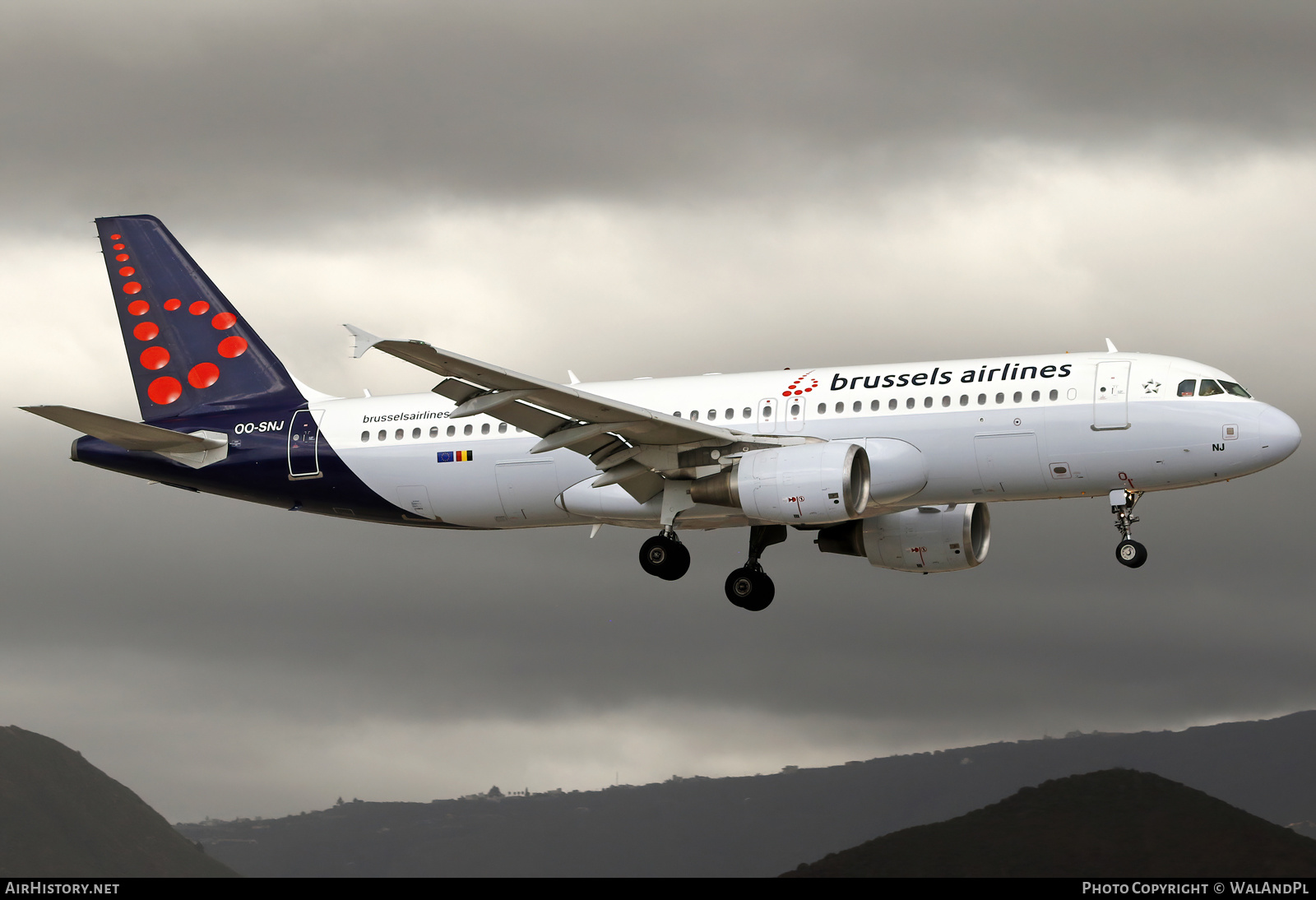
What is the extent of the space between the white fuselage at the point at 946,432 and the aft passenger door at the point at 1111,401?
3 centimetres

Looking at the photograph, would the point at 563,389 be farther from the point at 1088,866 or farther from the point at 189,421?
the point at 1088,866

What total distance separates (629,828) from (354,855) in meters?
24.9

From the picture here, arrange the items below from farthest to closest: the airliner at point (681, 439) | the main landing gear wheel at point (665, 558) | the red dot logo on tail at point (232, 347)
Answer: the red dot logo on tail at point (232, 347) < the main landing gear wheel at point (665, 558) < the airliner at point (681, 439)

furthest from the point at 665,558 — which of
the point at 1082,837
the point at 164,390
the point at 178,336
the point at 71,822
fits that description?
the point at 71,822

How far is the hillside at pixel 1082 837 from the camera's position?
11375 cm

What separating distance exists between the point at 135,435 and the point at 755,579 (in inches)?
694

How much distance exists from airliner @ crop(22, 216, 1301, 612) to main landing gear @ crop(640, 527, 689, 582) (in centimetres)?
5

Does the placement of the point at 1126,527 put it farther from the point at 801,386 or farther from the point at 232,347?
the point at 232,347

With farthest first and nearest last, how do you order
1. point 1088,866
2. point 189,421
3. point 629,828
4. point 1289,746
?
point 1289,746, point 629,828, point 1088,866, point 189,421

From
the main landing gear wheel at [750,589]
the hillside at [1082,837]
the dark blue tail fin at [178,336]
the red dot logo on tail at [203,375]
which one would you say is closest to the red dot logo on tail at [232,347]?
the dark blue tail fin at [178,336]

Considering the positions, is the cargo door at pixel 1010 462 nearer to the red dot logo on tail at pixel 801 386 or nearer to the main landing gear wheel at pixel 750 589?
the red dot logo on tail at pixel 801 386

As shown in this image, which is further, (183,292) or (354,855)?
(354,855)
